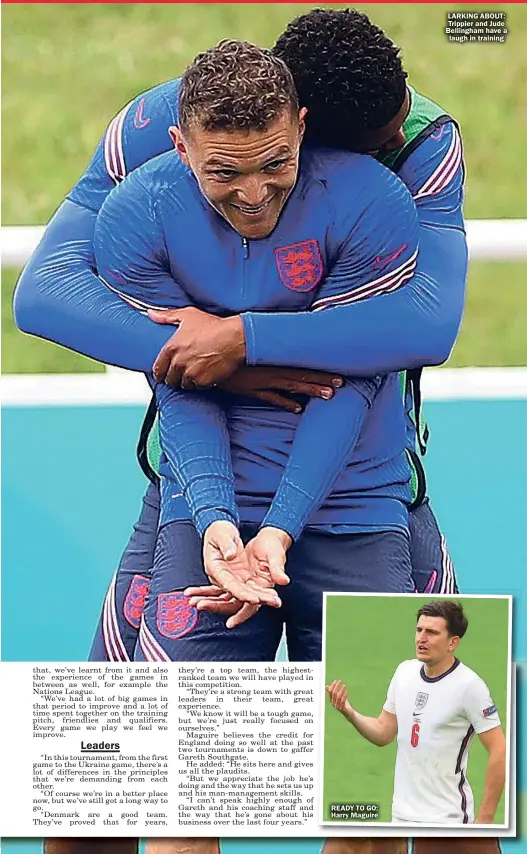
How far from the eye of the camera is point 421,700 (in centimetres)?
193

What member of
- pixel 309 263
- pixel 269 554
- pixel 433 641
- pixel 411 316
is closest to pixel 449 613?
pixel 433 641

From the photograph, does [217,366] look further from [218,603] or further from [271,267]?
[218,603]

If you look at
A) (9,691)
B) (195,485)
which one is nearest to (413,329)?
(195,485)

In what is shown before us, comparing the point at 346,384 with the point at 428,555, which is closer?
the point at 346,384

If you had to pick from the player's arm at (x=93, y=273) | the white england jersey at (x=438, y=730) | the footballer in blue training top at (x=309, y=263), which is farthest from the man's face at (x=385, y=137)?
the white england jersey at (x=438, y=730)

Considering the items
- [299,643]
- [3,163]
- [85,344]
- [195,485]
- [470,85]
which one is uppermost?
[470,85]

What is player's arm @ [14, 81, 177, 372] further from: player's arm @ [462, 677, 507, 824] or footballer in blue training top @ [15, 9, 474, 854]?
player's arm @ [462, 677, 507, 824]

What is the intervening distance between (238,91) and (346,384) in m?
0.42

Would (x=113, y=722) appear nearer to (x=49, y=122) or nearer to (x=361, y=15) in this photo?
(x=49, y=122)

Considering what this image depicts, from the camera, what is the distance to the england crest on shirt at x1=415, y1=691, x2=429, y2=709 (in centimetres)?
193

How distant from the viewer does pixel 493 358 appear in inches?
76.7

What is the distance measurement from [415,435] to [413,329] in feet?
0.63

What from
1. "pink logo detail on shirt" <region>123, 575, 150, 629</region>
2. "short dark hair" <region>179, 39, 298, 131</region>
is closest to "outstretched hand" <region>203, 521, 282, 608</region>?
"pink logo detail on shirt" <region>123, 575, 150, 629</region>

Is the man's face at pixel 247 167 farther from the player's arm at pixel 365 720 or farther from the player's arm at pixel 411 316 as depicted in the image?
the player's arm at pixel 365 720
